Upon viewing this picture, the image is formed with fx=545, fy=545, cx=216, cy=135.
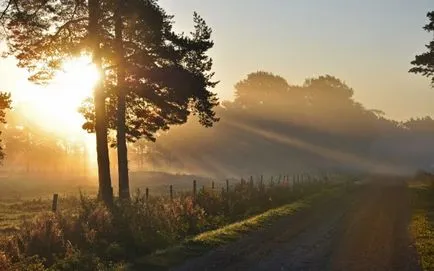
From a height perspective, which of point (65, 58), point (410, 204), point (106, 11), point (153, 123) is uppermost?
point (106, 11)

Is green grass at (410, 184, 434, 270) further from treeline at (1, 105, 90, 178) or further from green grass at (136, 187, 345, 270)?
treeline at (1, 105, 90, 178)

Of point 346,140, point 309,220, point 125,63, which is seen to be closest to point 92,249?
point 309,220

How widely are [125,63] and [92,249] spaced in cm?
1426

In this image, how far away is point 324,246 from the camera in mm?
17734

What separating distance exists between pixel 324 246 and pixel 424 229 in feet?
19.3

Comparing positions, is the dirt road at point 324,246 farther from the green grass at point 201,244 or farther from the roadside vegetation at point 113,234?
the roadside vegetation at point 113,234

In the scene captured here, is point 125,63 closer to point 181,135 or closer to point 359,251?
point 359,251

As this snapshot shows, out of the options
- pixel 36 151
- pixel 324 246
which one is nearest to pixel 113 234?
pixel 324 246

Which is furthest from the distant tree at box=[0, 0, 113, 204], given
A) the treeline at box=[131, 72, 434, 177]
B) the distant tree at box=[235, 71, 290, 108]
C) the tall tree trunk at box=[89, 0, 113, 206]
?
the distant tree at box=[235, 71, 290, 108]

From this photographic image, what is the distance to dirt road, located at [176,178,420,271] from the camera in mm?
14625

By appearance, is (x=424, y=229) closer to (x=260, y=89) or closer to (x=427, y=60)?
(x=427, y=60)

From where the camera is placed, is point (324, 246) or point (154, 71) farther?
point (154, 71)

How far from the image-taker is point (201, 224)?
22.0 meters

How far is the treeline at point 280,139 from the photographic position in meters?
127
